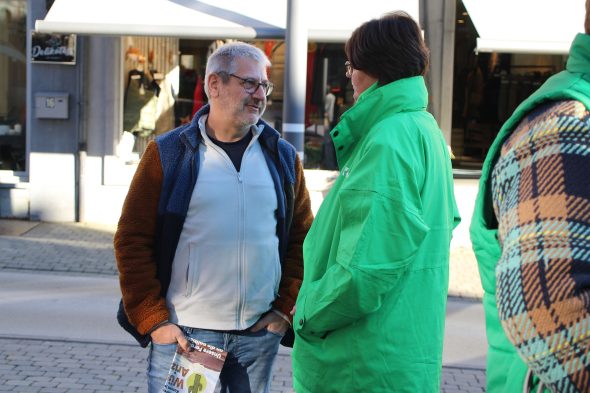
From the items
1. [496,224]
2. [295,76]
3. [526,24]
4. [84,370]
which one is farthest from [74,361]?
[526,24]

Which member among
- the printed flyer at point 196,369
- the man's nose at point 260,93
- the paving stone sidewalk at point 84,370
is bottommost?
the paving stone sidewalk at point 84,370

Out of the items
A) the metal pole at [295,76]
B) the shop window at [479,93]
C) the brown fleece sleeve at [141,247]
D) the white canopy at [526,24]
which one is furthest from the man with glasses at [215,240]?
the shop window at [479,93]

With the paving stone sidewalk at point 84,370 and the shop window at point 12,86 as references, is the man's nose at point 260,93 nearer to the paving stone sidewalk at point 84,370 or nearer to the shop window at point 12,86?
the paving stone sidewalk at point 84,370

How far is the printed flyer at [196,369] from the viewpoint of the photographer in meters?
3.12

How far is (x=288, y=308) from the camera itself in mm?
3299

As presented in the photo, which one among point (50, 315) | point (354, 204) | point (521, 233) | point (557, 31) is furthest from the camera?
point (557, 31)

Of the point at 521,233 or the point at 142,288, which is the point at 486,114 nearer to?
the point at 142,288

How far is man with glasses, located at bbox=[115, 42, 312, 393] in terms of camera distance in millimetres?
3170

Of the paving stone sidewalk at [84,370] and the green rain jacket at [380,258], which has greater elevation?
the green rain jacket at [380,258]

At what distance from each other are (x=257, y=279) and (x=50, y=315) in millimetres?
4523

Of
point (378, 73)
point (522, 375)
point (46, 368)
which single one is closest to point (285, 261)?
point (378, 73)

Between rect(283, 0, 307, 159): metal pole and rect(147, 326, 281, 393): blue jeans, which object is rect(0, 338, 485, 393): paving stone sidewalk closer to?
rect(147, 326, 281, 393): blue jeans

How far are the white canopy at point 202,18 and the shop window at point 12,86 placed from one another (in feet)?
6.27

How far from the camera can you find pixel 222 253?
3174mm
